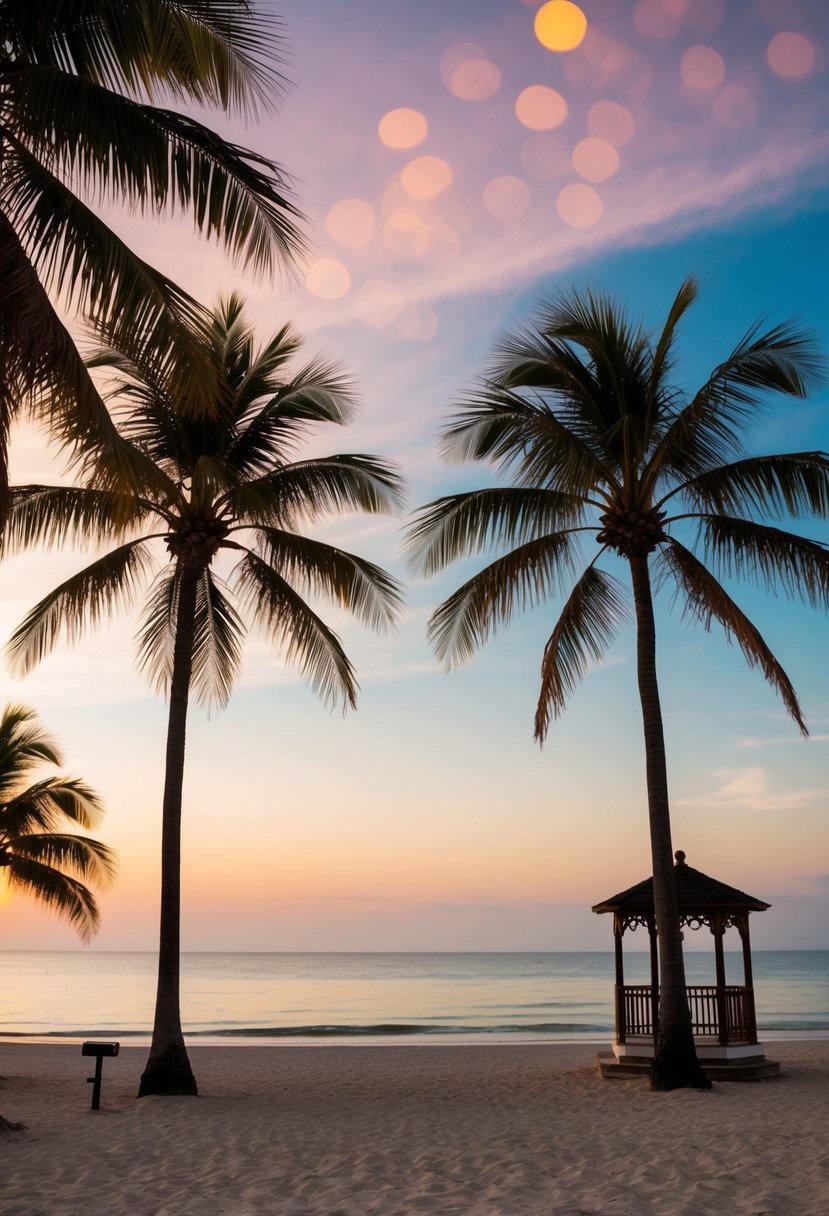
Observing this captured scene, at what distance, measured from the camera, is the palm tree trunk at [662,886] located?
1276 centimetres

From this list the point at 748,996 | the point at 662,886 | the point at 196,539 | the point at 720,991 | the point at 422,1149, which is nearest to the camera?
the point at 422,1149

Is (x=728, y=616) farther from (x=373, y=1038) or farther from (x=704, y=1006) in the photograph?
(x=373, y=1038)

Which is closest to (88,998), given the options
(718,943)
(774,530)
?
(718,943)

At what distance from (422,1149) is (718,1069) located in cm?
698

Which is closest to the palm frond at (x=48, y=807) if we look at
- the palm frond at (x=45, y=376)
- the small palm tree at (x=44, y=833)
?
the small palm tree at (x=44, y=833)

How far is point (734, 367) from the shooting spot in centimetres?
1319

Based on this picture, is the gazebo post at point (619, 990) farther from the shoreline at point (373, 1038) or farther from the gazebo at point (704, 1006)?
the shoreline at point (373, 1038)

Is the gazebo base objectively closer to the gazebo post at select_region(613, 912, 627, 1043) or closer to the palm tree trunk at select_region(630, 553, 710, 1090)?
the gazebo post at select_region(613, 912, 627, 1043)

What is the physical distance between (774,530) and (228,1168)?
984cm

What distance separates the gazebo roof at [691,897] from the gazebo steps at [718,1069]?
206 centimetres

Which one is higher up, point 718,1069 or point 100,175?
point 100,175

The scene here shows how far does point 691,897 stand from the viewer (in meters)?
15.3

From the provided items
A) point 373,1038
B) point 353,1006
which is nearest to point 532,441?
point 373,1038

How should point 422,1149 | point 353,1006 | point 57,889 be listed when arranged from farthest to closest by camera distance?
1. point 353,1006
2. point 57,889
3. point 422,1149
